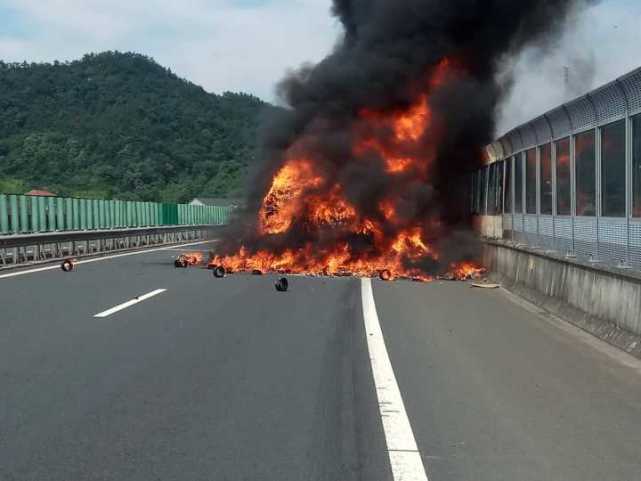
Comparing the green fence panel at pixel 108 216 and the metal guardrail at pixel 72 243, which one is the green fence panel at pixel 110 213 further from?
the metal guardrail at pixel 72 243

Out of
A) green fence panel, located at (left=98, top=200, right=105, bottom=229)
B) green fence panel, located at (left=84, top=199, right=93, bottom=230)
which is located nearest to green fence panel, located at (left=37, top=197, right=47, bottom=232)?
green fence panel, located at (left=84, top=199, right=93, bottom=230)

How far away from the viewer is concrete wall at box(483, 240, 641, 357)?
9133 mm

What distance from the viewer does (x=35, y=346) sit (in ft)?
28.7

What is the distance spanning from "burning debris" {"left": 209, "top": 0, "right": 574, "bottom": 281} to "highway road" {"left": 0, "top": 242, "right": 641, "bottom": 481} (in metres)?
8.77

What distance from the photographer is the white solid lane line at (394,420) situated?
4637 millimetres

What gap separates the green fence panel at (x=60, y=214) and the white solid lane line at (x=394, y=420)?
22699mm

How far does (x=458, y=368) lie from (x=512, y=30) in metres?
18.8

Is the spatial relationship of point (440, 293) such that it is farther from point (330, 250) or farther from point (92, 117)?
point (92, 117)

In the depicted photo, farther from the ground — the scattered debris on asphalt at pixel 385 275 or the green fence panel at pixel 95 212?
the green fence panel at pixel 95 212

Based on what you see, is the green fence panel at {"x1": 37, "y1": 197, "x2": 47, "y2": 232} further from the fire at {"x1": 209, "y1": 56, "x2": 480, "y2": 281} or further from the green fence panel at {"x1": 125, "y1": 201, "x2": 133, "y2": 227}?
the green fence panel at {"x1": 125, "y1": 201, "x2": 133, "y2": 227}

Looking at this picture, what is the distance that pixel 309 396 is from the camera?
6.49m

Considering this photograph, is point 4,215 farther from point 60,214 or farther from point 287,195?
point 287,195

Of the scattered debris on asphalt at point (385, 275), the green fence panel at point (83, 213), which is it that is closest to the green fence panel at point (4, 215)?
the green fence panel at point (83, 213)

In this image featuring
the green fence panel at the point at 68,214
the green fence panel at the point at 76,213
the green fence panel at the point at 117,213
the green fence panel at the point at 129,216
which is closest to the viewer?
the green fence panel at the point at 68,214
